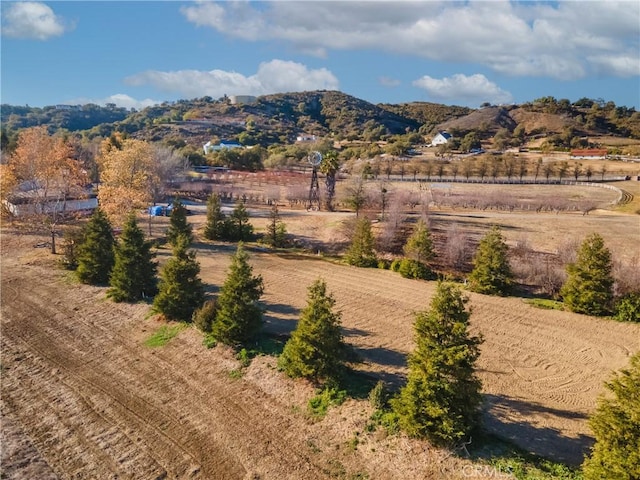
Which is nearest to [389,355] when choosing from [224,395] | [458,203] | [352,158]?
[224,395]

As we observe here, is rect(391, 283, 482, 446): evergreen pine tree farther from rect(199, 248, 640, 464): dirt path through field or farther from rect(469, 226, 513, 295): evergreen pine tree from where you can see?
rect(469, 226, 513, 295): evergreen pine tree

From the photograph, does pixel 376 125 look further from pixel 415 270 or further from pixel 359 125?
pixel 415 270

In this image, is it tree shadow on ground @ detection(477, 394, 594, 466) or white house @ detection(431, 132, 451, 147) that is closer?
tree shadow on ground @ detection(477, 394, 594, 466)

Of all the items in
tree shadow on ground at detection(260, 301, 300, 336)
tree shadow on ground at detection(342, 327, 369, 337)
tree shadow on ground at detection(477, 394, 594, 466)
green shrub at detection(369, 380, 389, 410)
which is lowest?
tree shadow on ground at detection(477, 394, 594, 466)

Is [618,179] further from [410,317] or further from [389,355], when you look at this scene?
[389,355]

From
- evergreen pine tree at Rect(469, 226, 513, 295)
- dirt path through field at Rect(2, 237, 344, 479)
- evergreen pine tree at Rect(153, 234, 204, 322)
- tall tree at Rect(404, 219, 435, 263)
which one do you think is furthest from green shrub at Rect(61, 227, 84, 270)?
evergreen pine tree at Rect(469, 226, 513, 295)

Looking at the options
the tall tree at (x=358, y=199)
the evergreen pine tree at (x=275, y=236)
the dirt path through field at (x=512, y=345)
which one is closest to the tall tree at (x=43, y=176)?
the dirt path through field at (x=512, y=345)

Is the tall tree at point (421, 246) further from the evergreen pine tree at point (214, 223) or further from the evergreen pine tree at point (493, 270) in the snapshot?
the evergreen pine tree at point (214, 223)

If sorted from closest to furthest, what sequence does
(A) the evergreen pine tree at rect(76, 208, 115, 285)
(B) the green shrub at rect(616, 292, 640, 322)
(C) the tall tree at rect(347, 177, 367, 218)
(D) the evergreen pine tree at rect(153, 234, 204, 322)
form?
(D) the evergreen pine tree at rect(153, 234, 204, 322), (B) the green shrub at rect(616, 292, 640, 322), (A) the evergreen pine tree at rect(76, 208, 115, 285), (C) the tall tree at rect(347, 177, 367, 218)
